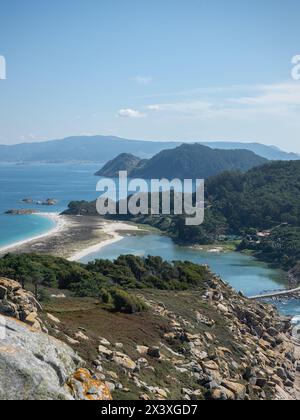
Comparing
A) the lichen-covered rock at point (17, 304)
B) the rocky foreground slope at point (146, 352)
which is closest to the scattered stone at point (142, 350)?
the rocky foreground slope at point (146, 352)

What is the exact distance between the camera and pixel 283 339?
25.6 meters

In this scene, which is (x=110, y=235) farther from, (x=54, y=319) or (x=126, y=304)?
(x=54, y=319)

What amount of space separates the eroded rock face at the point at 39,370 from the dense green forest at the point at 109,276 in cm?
895

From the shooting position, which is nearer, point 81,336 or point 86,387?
point 86,387

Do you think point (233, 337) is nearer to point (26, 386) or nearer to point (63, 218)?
point (26, 386)

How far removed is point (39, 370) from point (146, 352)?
6.37m

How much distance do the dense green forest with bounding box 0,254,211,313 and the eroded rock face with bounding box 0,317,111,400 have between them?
8954mm

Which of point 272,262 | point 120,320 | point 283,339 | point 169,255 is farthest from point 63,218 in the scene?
point 120,320

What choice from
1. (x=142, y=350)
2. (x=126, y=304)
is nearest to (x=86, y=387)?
(x=142, y=350)

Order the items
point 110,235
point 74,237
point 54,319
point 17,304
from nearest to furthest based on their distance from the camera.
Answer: point 17,304 → point 54,319 → point 74,237 → point 110,235

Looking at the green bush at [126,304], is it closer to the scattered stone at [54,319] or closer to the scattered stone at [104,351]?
the scattered stone at [54,319]

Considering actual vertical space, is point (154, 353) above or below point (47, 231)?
above

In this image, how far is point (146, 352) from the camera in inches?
578

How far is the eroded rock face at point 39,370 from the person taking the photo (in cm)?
822
